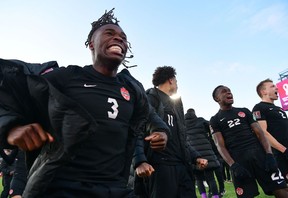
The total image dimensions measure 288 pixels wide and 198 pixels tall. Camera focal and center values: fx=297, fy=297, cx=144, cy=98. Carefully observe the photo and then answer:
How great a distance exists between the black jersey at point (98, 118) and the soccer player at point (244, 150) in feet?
9.81

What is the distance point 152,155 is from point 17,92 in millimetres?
2459

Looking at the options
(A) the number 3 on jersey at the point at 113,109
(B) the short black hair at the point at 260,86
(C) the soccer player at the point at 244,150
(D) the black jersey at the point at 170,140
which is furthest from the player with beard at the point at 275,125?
(A) the number 3 on jersey at the point at 113,109

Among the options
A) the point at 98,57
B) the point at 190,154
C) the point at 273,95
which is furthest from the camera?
the point at 273,95

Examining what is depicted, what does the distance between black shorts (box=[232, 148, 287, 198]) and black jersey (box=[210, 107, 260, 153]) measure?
153 mm

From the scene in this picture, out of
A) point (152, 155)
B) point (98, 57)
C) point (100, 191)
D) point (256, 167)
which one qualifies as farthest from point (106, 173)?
point (256, 167)

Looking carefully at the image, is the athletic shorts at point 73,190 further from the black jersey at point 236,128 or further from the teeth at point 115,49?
the black jersey at point 236,128

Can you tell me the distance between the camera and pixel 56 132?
1817 mm

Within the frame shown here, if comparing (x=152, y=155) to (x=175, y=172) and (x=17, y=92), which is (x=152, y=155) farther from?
(x=17, y=92)

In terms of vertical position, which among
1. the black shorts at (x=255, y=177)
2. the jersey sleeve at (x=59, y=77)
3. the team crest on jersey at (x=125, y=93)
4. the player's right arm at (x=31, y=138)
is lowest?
the black shorts at (x=255, y=177)

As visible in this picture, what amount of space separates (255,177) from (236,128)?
2.89 feet

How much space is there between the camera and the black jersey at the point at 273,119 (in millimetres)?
5754

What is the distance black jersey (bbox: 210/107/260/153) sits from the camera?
513 cm

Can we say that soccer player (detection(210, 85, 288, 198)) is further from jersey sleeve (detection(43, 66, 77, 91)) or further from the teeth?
jersey sleeve (detection(43, 66, 77, 91))

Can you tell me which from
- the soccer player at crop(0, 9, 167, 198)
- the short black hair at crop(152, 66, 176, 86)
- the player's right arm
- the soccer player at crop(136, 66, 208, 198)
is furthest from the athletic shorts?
the short black hair at crop(152, 66, 176, 86)
